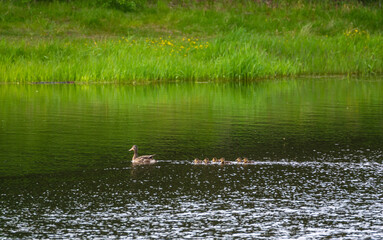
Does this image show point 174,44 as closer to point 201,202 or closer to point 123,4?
point 123,4

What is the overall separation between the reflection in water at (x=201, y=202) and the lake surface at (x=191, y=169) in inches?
0.8

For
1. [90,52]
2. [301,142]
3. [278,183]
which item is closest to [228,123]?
[301,142]

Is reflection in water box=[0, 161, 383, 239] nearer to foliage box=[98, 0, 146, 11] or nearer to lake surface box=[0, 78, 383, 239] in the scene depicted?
lake surface box=[0, 78, 383, 239]

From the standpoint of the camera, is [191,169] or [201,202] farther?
[191,169]

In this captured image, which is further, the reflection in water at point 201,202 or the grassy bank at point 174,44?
the grassy bank at point 174,44

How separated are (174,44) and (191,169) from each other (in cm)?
2284

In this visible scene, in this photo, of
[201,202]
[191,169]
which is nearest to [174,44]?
[191,169]

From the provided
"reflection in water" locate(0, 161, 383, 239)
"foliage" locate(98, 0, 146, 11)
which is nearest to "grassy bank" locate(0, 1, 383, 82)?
"foliage" locate(98, 0, 146, 11)

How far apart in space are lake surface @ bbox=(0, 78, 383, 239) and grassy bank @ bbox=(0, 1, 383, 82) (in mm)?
6157

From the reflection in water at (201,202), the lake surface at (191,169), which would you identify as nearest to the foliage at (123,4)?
the lake surface at (191,169)

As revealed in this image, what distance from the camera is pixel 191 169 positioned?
13688 millimetres

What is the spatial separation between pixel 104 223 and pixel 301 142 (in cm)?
780

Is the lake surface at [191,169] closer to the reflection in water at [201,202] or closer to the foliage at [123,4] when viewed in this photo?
the reflection in water at [201,202]

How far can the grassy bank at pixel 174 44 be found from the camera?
31.7 m
